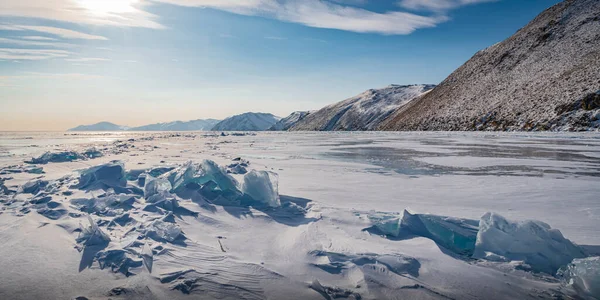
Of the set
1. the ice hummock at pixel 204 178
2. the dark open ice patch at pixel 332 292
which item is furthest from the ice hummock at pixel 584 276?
the ice hummock at pixel 204 178

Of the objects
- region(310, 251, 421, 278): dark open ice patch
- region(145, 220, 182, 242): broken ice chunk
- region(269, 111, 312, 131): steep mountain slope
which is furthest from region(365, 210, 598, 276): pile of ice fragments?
region(269, 111, 312, 131): steep mountain slope

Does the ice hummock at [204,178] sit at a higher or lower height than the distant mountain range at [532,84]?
lower

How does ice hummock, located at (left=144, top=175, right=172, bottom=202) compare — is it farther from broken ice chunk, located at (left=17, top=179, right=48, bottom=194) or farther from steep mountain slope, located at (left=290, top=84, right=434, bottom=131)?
steep mountain slope, located at (left=290, top=84, right=434, bottom=131)

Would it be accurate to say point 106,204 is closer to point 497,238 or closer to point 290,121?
point 497,238

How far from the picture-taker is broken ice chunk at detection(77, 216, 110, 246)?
3.16 meters

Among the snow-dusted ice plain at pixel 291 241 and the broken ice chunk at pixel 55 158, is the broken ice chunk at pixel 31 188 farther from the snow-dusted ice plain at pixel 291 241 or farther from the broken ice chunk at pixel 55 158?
the broken ice chunk at pixel 55 158

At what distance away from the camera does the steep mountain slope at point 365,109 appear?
376 feet

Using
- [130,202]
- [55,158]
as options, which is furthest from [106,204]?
[55,158]

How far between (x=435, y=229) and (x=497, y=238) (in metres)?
0.58

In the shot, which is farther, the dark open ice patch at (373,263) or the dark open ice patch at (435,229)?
the dark open ice patch at (435,229)

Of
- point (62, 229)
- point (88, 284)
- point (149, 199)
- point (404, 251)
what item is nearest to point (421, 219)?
point (404, 251)

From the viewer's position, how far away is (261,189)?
4699mm

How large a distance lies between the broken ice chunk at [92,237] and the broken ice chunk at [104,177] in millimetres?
2674

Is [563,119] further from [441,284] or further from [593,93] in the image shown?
[441,284]
